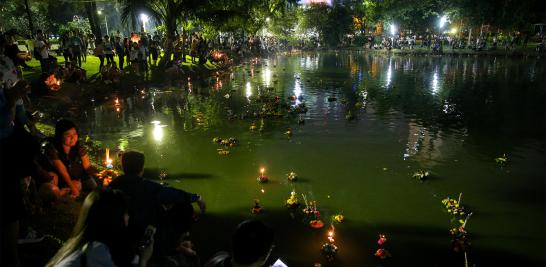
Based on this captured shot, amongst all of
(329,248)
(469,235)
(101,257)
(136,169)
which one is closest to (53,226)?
(136,169)

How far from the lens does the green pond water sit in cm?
713

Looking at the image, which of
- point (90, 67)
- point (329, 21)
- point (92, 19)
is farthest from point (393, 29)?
point (90, 67)

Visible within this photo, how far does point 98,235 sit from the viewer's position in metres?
2.97

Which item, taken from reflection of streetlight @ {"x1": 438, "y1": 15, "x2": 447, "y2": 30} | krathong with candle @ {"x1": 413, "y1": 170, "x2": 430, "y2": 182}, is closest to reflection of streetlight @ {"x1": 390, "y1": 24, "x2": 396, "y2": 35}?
reflection of streetlight @ {"x1": 438, "y1": 15, "x2": 447, "y2": 30}

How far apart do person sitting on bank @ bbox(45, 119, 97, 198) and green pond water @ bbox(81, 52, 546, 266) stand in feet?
7.58

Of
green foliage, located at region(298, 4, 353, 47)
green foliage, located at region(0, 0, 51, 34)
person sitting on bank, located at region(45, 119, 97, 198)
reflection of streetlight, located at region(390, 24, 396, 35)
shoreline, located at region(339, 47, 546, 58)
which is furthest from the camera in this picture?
green foliage, located at region(298, 4, 353, 47)

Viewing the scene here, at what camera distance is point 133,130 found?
46.5ft

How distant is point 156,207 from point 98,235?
1.74m

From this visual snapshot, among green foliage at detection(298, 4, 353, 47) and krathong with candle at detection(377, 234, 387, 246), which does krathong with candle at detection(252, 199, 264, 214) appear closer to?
krathong with candle at detection(377, 234, 387, 246)

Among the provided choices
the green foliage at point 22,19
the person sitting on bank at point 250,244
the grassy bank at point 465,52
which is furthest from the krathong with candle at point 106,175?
the green foliage at point 22,19

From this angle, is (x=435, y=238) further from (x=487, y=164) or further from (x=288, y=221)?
(x=487, y=164)

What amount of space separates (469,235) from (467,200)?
1.57m

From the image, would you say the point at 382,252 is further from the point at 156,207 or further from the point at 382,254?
the point at 156,207

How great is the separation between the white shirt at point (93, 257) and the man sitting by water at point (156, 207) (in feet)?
4.67
